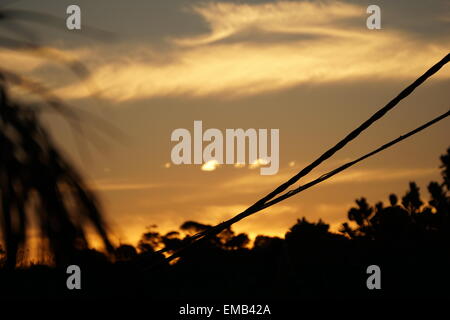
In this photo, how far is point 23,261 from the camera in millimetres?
883

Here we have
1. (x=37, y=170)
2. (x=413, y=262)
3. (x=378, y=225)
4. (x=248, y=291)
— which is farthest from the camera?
(x=378, y=225)

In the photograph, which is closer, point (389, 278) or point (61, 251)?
point (61, 251)

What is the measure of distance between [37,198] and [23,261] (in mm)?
132

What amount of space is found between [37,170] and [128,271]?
0.17m

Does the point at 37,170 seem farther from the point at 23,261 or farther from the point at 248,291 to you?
the point at 248,291

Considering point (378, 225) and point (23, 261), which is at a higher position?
point (378, 225)

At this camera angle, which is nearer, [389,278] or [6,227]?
[6,227]

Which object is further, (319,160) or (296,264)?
(296,264)

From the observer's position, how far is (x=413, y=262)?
22.7m
